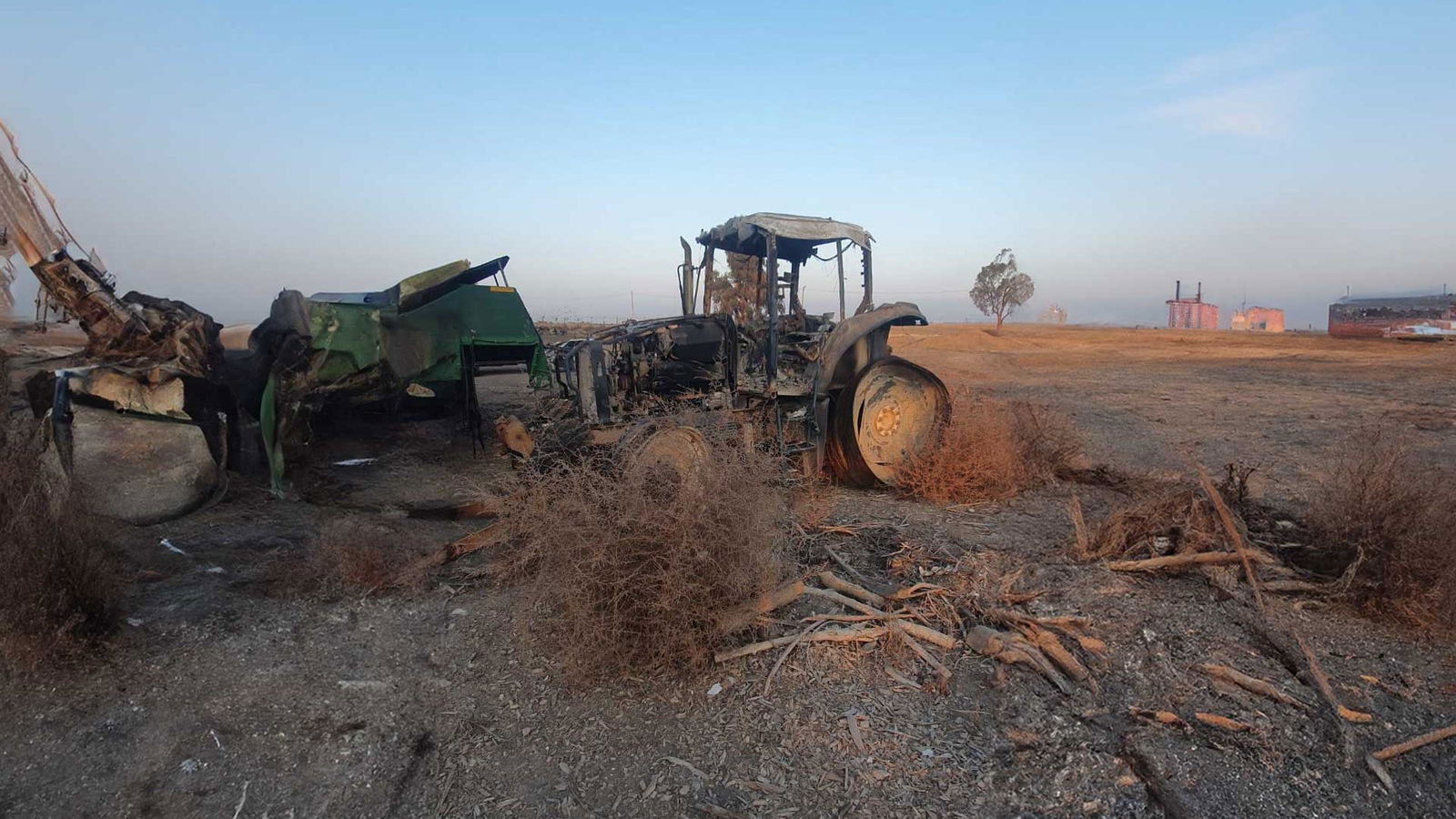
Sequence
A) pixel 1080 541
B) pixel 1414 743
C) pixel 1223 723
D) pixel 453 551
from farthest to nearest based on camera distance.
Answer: pixel 453 551, pixel 1080 541, pixel 1223 723, pixel 1414 743

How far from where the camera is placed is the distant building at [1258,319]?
4691cm

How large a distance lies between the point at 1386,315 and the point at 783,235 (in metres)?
28.0

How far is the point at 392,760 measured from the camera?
3158 mm

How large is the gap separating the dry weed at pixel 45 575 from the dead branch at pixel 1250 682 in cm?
530

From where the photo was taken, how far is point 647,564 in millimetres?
3420

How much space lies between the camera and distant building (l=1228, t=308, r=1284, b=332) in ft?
154

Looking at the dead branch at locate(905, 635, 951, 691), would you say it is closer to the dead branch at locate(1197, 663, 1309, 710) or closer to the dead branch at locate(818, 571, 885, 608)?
the dead branch at locate(818, 571, 885, 608)

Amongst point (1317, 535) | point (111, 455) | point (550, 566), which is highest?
point (111, 455)

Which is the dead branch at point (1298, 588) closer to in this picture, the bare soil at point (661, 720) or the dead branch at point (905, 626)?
the bare soil at point (661, 720)

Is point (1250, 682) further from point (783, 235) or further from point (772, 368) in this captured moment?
point (783, 235)

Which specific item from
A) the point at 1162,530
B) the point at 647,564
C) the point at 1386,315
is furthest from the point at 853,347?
the point at 1386,315

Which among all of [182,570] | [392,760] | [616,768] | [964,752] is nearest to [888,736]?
[964,752]

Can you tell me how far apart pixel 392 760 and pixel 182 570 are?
2.70m

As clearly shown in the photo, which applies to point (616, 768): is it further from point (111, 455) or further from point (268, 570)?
point (111, 455)
